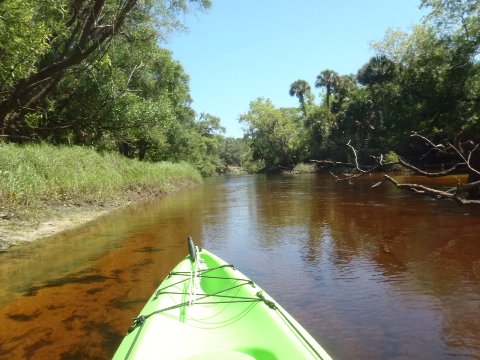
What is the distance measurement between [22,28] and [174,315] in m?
7.52

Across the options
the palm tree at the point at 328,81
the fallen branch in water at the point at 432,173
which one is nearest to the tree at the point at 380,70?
the palm tree at the point at 328,81

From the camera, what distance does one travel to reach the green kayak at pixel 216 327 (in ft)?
10.8

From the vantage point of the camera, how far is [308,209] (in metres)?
16.4

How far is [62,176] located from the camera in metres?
14.1

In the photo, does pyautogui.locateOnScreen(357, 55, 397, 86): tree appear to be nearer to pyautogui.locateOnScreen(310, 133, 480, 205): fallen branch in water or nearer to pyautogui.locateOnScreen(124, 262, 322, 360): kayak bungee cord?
pyautogui.locateOnScreen(310, 133, 480, 205): fallen branch in water

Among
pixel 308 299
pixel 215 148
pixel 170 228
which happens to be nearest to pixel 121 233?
pixel 170 228

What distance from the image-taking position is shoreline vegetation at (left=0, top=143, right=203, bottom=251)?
10.6 metres

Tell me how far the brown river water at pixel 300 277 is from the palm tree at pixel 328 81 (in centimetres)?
4688

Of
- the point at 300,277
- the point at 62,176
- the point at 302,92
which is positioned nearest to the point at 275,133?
the point at 302,92

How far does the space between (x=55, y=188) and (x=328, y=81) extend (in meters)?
51.1

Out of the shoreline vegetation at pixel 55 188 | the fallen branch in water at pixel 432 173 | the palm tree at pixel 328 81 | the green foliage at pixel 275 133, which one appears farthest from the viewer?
the green foliage at pixel 275 133

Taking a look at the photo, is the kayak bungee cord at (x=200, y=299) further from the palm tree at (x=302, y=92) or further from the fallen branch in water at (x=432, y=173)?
the palm tree at (x=302, y=92)

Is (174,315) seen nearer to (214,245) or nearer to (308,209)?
(214,245)

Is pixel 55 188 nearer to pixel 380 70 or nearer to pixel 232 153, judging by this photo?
pixel 380 70
